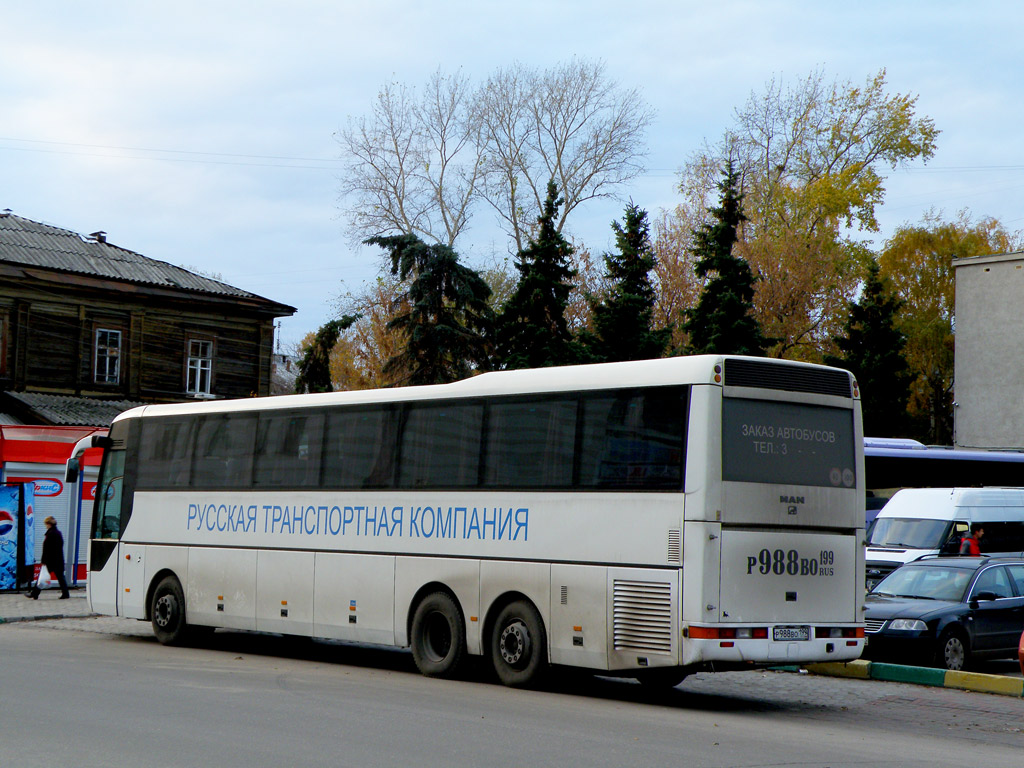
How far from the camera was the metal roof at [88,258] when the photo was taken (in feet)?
130

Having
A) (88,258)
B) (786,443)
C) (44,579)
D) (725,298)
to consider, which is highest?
(88,258)

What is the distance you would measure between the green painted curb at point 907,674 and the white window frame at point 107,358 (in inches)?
1185

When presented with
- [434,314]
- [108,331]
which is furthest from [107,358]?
[434,314]

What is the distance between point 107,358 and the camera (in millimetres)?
40312

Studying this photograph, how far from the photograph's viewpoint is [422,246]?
3791cm

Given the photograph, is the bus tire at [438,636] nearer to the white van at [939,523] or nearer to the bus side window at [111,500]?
the bus side window at [111,500]

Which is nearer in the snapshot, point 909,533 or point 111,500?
point 111,500

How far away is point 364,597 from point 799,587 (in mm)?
5569

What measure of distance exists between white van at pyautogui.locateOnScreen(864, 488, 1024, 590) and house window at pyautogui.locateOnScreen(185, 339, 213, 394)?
24226 millimetres

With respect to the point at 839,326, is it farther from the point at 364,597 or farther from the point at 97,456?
the point at 364,597

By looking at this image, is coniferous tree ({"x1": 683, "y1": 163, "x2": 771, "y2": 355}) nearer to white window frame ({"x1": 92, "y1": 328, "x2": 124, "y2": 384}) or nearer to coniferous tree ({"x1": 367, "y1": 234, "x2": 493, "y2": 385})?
coniferous tree ({"x1": 367, "y1": 234, "x2": 493, "y2": 385})

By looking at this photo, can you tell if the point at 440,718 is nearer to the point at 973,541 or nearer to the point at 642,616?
the point at 642,616

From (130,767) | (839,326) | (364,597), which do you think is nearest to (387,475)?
(364,597)

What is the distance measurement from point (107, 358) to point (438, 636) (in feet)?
93.5
